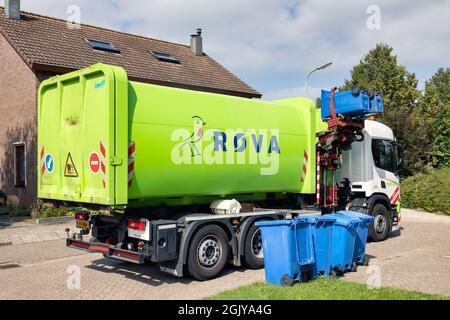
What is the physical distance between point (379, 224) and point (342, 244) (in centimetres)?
397

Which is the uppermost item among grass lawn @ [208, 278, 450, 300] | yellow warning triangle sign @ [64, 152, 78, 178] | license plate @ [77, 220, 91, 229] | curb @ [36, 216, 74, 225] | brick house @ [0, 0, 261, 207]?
brick house @ [0, 0, 261, 207]

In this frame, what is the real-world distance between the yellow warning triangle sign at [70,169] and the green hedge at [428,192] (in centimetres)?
1431

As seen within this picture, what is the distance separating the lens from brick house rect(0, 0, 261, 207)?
1641cm

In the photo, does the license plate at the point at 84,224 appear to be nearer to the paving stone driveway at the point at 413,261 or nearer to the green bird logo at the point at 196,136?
the green bird logo at the point at 196,136

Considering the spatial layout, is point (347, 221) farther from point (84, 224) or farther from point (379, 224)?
point (84, 224)

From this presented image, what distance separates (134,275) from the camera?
7.78m

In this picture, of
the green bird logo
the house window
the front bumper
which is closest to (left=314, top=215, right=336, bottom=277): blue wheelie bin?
the green bird logo

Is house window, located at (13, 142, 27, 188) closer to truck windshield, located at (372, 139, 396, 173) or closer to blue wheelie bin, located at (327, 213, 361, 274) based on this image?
truck windshield, located at (372, 139, 396, 173)

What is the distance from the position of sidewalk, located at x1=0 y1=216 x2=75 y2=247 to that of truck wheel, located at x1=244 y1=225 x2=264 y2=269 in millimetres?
5959

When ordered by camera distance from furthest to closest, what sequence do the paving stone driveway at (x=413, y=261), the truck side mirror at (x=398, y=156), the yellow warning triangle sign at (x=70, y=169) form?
the truck side mirror at (x=398, y=156), the yellow warning triangle sign at (x=70, y=169), the paving stone driveway at (x=413, y=261)

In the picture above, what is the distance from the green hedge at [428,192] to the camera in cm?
1711

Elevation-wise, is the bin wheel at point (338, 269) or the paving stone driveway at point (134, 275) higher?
the bin wheel at point (338, 269)

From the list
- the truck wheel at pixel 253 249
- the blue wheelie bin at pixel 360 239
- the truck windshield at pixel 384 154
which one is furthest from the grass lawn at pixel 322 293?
the truck windshield at pixel 384 154

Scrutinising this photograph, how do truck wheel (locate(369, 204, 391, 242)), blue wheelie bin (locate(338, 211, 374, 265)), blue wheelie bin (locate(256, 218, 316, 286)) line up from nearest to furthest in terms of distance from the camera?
blue wheelie bin (locate(256, 218, 316, 286))
blue wheelie bin (locate(338, 211, 374, 265))
truck wheel (locate(369, 204, 391, 242))
